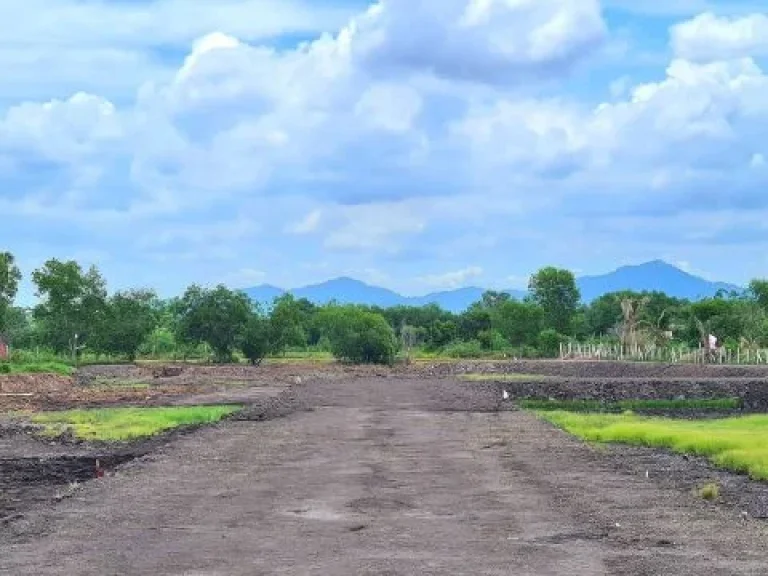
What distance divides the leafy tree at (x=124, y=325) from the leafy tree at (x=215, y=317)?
3.58m

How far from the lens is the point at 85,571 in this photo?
500 inches

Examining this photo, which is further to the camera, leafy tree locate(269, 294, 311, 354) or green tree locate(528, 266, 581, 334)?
green tree locate(528, 266, 581, 334)

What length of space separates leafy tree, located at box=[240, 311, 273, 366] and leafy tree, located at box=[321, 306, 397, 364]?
6041mm

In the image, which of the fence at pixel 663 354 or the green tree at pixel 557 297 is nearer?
the fence at pixel 663 354

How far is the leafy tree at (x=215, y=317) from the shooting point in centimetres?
10856

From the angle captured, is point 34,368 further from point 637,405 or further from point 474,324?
point 474,324

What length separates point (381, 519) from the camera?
653 inches

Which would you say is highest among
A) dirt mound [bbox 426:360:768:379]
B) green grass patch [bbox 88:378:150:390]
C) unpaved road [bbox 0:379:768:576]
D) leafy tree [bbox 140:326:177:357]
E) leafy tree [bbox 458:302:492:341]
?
leafy tree [bbox 458:302:492:341]

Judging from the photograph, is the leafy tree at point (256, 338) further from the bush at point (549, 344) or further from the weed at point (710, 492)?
the weed at point (710, 492)

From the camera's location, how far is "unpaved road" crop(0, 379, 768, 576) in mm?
13055

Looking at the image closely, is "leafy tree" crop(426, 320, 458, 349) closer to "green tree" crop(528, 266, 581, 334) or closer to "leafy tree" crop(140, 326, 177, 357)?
"green tree" crop(528, 266, 581, 334)

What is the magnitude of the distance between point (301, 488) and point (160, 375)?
66562mm

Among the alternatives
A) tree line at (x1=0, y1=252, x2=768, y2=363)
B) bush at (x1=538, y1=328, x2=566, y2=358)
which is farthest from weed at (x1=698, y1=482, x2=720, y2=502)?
bush at (x1=538, y1=328, x2=566, y2=358)

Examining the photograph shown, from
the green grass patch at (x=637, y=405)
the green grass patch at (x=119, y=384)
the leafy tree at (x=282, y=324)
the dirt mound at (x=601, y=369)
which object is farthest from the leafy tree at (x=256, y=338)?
the green grass patch at (x=637, y=405)
